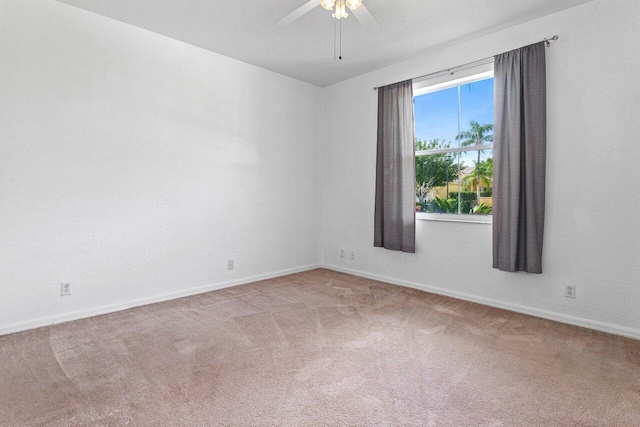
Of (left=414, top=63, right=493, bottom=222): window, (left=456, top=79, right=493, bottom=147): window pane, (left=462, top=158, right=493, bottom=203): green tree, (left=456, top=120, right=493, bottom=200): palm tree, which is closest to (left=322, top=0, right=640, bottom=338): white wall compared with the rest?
(left=414, top=63, right=493, bottom=222): window

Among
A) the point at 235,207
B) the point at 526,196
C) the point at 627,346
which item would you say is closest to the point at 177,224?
the point at 235,207

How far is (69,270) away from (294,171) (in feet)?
9.11

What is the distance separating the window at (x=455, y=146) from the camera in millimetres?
3561

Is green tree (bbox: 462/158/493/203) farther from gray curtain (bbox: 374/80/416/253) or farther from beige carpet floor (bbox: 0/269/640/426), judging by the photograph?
beige carpet floor (bbox: 0/269/640/426)

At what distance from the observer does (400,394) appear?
1.88 meters

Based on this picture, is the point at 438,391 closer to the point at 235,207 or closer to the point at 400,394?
the point at 400,394

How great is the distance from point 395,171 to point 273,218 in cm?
168

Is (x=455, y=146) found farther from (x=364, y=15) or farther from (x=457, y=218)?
(x=364, y=15)

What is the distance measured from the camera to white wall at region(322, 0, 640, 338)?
2.68 meters

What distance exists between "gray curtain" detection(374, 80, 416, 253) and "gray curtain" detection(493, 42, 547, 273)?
94 centimetres

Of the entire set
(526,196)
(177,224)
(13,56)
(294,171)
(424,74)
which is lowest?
(177,224)

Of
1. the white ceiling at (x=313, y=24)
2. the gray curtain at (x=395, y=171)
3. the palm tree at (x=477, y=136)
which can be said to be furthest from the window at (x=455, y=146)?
the white ceiling at (x=313, y=24)

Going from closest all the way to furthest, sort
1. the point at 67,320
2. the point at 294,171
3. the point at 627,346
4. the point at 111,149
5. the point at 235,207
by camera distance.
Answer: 1. the point at 627,346
2. the point at 67,320
3. the point at 111,149
4. the point at 235,207
5. the point at 294,171

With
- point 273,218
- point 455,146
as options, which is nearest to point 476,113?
point 455,146
